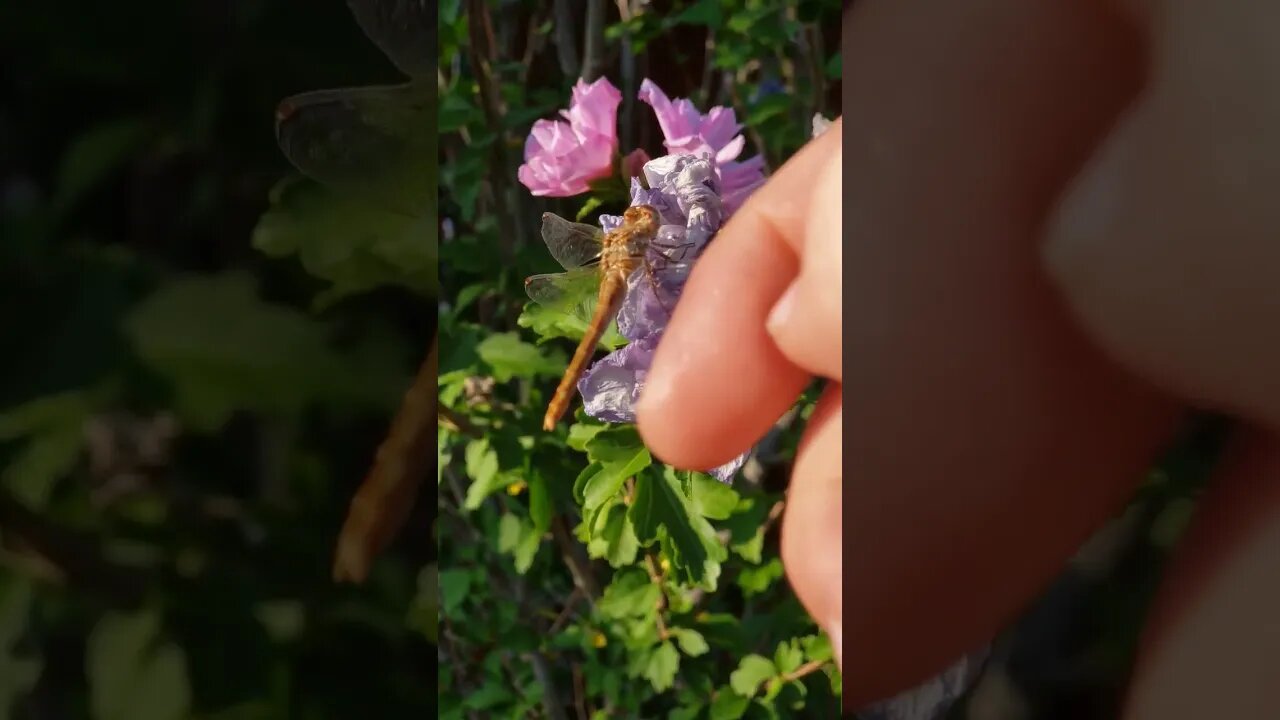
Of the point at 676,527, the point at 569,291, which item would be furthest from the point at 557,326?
the point at 676,527

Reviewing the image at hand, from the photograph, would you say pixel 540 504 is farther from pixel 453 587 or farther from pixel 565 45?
pixel 565 45

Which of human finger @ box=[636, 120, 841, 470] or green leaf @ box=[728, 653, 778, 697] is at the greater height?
human finger @ box=[636, 120, 841, 470]

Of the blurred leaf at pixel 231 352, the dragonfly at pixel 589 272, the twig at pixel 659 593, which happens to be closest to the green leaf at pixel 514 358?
the dragonfly at pixel 589 272

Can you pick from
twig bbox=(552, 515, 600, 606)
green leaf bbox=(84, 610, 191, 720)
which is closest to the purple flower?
twig bbox=(552, 515, 600, 606)

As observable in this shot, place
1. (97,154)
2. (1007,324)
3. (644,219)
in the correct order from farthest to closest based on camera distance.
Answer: (644,219) → (1007,324) → (97,154)

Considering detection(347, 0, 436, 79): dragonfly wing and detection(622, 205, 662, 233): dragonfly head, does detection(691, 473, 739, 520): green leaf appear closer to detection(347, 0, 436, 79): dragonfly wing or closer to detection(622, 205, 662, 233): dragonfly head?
detection(622, 205, 662, 233): dragonfly head

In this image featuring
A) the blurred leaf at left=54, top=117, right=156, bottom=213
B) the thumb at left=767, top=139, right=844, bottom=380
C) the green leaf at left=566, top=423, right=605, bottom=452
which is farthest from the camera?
the green leaf at left=566, top=423, right=605, bottom=452
